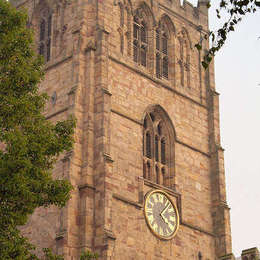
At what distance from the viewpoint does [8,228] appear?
19.6 m

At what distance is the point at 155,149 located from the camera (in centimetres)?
4097

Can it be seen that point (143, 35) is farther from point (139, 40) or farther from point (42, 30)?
point (42, 30)

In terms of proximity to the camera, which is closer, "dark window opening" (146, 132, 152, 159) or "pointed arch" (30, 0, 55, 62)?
"dark window opening" (146, 132, 152, 159)

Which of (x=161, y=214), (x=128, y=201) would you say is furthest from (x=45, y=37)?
(x=161, y=214)

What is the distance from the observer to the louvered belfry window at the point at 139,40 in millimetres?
42688

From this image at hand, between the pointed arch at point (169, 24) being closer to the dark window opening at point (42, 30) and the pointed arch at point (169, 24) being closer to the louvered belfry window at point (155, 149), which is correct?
the louvered belfry window at point (155, 149)

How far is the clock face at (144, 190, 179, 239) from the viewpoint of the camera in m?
38.3

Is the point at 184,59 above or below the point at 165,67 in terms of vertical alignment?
above

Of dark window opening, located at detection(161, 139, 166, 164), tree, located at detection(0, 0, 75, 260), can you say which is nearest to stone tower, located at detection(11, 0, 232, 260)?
dark window opening, located at detection(161, 139, 166, 164)

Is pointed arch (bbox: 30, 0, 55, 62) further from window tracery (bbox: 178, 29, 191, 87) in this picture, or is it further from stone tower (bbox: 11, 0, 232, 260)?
window tracery (bbox: 178, 29, 191, 87)

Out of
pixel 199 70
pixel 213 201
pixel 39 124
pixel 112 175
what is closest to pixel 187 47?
pixel 199 70

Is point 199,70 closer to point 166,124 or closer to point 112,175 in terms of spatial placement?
point 166,124

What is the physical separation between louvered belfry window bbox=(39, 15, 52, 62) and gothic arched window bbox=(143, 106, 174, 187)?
6512 mm

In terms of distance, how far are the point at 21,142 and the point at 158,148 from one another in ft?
72.3
